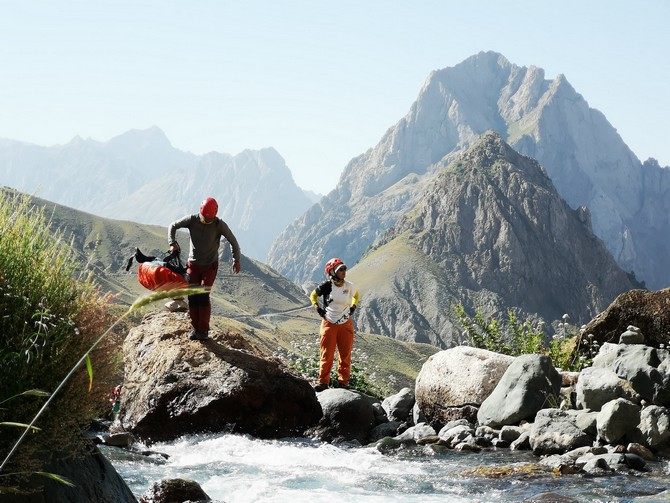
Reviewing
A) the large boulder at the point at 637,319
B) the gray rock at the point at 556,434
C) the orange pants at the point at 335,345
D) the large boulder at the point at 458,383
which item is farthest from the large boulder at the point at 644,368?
the orange pants at the point at 335,345

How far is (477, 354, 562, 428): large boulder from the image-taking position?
44.4 ft

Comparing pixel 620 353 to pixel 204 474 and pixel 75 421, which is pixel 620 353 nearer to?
pixel 204 474

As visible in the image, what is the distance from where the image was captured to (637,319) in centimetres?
1568

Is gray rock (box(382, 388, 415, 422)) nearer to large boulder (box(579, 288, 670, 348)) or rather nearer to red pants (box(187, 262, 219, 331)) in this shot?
large boulder (box(579, 288, 670, 348))

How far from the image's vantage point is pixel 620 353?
13539 millimetres

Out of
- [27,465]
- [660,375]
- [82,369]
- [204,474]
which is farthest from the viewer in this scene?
[660,375]

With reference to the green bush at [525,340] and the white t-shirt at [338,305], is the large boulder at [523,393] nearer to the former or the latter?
the green bush at [525,340]

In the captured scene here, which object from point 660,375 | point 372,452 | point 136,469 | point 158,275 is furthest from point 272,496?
point 660,375

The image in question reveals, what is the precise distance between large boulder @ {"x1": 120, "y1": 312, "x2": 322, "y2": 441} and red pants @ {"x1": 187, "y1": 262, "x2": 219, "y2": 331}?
Answer: 43 cm

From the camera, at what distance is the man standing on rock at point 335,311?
15.8m

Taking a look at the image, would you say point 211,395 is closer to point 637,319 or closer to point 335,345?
point 335,345

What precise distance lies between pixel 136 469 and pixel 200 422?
2304 millimetres

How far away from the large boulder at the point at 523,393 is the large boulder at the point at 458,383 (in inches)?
25.4

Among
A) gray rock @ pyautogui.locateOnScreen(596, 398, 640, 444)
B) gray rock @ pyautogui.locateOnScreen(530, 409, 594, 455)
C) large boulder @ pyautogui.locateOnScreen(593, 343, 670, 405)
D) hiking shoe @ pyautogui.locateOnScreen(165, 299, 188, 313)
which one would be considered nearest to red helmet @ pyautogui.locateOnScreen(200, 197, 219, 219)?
hiking shoe @ pyautogui.locateOnScreen(165, 299, 188, 313)
